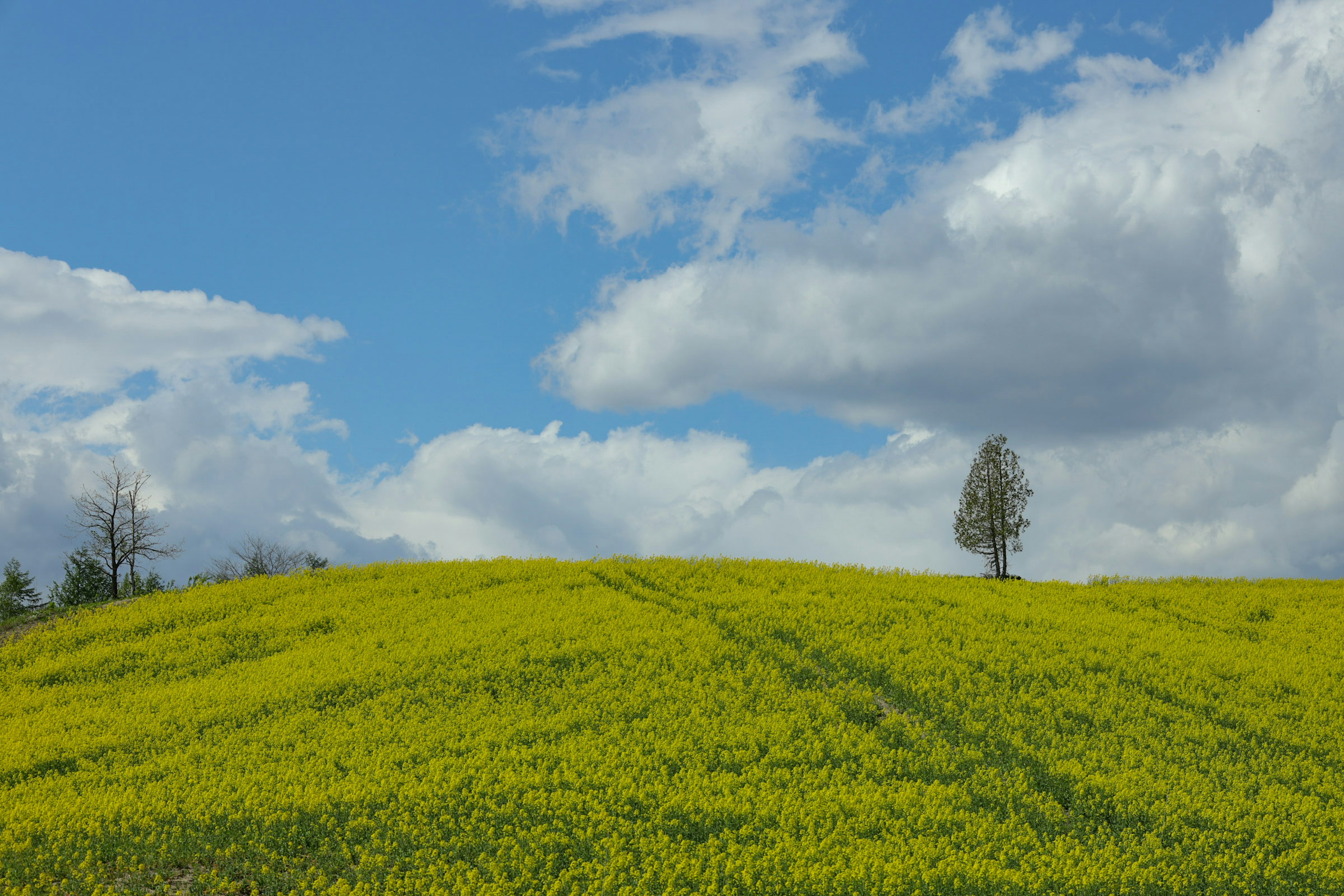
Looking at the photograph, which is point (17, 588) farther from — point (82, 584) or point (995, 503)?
point (995, 503)

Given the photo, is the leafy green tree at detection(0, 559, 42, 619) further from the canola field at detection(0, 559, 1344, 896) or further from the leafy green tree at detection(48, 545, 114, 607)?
the canola field at detection(0, 559, 1344, 896)

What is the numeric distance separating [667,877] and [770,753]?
12.0 feet

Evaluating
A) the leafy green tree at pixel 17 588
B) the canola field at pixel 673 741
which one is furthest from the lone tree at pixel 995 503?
the leafy green tree at pixel 17 588

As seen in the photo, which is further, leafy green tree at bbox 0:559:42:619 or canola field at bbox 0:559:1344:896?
leafy green tree at bbox 0:559:42:619

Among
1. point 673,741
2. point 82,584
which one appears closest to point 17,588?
point 82,584

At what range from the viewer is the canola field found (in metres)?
11.0

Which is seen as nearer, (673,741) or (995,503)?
(673,741)

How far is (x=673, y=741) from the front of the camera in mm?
13781

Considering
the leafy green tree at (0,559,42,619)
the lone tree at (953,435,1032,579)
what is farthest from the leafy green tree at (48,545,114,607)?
the lone tree at (953,435,1032,579)

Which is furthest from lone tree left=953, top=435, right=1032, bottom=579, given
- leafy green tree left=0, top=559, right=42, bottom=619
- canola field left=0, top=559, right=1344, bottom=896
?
leafy green tree left=0, top=559, right=42, bottom=619

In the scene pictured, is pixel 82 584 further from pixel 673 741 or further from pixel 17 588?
pixel 673 741

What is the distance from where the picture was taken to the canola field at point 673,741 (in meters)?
11.0

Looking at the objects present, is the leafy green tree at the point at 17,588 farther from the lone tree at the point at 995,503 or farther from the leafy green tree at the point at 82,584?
the lone tree at the point at 995,503

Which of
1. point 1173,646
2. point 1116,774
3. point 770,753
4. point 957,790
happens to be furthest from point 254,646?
point 1173,646
